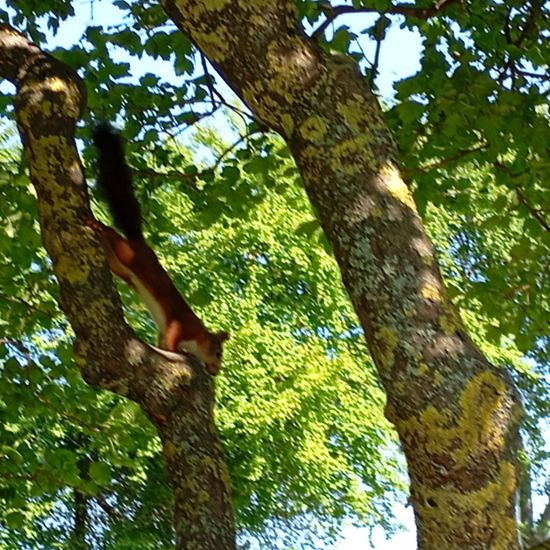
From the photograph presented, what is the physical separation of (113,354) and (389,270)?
1221mm

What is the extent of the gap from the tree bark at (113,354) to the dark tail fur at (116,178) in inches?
34.4

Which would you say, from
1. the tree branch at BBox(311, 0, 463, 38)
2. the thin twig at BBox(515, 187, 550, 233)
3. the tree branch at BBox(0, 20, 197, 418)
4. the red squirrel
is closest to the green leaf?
the red squirrel

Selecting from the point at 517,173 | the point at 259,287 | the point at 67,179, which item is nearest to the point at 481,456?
the point at 67,179

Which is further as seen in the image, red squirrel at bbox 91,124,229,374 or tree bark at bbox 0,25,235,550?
red squirrel at bbox 91,124,229,374

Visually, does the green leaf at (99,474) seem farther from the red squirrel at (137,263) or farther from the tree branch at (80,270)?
the tree branch at (80,270)

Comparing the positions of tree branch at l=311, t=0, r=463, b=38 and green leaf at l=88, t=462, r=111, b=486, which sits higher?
tree branch at l=311, t=0, r=463, b=38

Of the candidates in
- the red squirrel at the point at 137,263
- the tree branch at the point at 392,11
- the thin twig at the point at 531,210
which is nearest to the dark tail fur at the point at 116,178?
the red squirrel at the point at 137,263

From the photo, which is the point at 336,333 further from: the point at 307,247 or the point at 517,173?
the point at 517,173

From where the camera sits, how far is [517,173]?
429 cm

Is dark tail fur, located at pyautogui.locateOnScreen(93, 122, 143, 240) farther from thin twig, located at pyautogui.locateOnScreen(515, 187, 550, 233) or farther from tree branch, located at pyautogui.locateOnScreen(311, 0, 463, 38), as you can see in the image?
thin twig, located at pyautogui.locateOnScreen(515, 187, 550, 233)

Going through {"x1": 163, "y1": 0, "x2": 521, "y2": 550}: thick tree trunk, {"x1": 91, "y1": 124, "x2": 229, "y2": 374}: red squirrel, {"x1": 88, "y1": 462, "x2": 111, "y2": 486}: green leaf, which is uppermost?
{"x1": 91, "y1": 124, "x2": 229, "y2": 374}: red squirrel

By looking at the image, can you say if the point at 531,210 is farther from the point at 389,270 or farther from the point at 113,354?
the point at 389,270

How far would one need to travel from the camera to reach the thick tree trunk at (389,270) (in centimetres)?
188

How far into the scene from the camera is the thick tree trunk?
188cm
